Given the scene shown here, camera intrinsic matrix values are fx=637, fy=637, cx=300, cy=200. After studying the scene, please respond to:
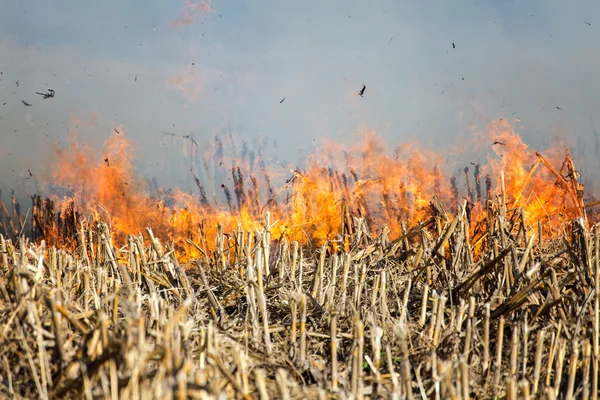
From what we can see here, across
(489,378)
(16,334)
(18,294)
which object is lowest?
(489,378)

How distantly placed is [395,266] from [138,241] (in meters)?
1.77

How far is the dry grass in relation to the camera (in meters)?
2.17

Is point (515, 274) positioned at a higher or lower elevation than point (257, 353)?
higher

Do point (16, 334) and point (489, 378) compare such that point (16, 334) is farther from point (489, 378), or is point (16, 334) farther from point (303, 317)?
point (489, 378)

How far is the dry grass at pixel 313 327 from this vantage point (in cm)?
217

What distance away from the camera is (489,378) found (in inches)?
113

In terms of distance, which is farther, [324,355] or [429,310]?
[429,310]

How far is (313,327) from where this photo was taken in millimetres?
3445

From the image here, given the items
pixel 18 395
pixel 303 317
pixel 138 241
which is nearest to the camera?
pixel 18 395

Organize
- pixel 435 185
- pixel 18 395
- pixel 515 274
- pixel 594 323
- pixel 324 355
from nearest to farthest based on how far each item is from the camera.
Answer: pixel 18 395 < pixel 594 323 < pixel 324 355 < pixel 515 274 < pixel 435 185

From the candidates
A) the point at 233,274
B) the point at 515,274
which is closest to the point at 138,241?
the point at 233,274

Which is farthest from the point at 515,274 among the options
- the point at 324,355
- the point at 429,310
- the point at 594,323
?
the point at 324,355

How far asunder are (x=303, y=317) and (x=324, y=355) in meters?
0.36

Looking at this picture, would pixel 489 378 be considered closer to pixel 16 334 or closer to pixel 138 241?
pixel 16 334
